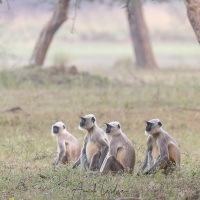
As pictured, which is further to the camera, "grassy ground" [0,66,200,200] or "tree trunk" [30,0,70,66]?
"tree trunk" [30,0,70,66]

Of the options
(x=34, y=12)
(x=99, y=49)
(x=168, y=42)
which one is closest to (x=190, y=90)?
(x=99, y=49)

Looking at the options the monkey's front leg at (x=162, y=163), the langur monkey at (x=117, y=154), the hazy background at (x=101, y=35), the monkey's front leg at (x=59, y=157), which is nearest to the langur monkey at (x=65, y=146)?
the monkey's front leg at (x=59, y=157)

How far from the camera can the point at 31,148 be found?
36.4 feet

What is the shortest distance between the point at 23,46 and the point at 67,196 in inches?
1331

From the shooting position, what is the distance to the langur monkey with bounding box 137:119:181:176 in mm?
8961

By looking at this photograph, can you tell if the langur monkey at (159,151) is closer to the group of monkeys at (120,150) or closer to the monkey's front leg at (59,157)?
the group of monkeys at (120,150)

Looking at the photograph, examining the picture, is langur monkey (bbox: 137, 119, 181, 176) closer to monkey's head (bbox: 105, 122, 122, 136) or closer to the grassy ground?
the grassy ground

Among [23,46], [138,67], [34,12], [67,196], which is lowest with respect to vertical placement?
[67,196]

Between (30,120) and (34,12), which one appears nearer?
(30,120)

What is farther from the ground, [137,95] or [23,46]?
[23,46]

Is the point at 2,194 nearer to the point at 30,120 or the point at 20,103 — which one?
the point at 30,120

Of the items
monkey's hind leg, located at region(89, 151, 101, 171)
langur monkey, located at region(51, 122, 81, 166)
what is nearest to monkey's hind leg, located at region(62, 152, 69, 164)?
langur monkey, located at region(51, 122, 81, 166)

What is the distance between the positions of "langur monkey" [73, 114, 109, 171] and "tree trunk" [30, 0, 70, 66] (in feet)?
29.8

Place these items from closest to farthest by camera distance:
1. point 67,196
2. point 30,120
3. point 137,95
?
point 67,196, point 30,120, point 137,95
